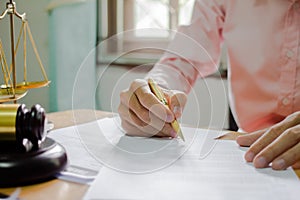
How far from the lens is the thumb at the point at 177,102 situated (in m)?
0.74

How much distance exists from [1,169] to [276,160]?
14.5 inches

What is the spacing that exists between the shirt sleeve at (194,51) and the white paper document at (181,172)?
14 cm

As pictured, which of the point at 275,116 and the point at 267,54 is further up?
the point at 267,54

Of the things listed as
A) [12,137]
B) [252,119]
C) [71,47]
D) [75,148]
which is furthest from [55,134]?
[71,47]

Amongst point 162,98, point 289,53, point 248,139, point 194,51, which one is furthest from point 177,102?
point 289,53

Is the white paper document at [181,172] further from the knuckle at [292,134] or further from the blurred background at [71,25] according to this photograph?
the blurred background at [71,25]

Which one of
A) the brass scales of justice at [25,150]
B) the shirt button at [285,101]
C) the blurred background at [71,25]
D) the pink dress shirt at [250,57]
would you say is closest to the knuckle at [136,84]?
the pink dress shirt at [250,57]

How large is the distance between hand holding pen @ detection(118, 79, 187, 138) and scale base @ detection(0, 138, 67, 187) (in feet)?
0.68

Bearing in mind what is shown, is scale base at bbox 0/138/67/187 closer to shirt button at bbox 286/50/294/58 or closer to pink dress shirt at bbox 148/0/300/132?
pink dress shirt at bbox 148/0/300/132

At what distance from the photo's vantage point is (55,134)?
784 millimetres


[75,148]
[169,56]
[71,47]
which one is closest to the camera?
[75,148]

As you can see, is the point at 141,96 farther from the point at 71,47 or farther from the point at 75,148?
the point at 71,47

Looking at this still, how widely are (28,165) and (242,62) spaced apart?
66 cm

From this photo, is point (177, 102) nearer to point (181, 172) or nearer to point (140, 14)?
point (181, 172)
